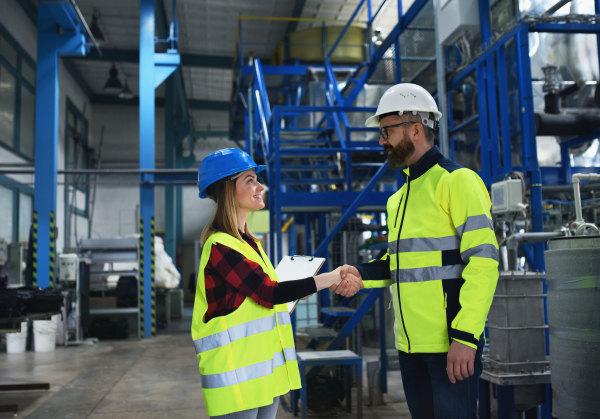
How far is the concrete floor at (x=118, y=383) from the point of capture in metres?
5.64

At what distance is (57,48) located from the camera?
11266mm

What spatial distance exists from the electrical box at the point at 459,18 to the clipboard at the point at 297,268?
4100 millimetres

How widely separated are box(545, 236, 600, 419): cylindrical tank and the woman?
144cm

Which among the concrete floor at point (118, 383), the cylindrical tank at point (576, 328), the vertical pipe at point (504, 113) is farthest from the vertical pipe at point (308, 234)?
the cylindrical tank at point (576, 328)

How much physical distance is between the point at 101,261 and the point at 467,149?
8.91 metres

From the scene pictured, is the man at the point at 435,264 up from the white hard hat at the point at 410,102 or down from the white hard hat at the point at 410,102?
down

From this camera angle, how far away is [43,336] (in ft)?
33.1

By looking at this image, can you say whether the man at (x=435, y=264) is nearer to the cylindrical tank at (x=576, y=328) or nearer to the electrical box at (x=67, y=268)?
the cylindrical tank at (x=576, y=328)

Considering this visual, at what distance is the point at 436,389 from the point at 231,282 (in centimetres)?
99

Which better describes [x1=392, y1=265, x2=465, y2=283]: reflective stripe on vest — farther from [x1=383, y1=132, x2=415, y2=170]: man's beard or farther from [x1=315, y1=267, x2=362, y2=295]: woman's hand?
[x1=383, y1=132, x2=415, y2=170]: man's beard

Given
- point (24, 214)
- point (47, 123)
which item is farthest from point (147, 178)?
point (24, 214)

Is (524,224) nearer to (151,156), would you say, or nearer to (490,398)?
(490,398)

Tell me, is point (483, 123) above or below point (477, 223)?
above

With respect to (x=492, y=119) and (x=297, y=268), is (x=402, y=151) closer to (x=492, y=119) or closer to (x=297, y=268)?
(x=297, y=268)
